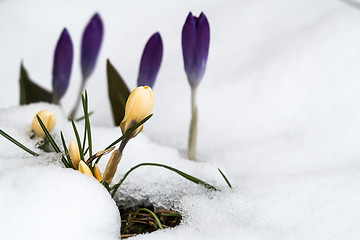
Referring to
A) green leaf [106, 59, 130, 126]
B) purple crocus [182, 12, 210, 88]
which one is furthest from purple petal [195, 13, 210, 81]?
green leaf [106, 59, 130, 126]

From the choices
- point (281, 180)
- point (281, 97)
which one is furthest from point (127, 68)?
point (281, 180)

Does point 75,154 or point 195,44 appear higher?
point 195,44

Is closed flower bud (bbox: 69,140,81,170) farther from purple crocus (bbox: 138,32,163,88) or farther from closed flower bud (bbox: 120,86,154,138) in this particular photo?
purple crocus (bbox: 138,32,163,88)

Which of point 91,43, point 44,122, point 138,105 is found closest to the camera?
point 138,105

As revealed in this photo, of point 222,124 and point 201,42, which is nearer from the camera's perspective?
point 201,42

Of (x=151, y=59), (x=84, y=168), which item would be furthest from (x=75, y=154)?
(x=151, y=59)

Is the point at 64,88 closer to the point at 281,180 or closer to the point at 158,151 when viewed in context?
the point at 158,151

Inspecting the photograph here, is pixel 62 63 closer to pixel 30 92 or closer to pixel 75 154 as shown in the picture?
pixel 30 92

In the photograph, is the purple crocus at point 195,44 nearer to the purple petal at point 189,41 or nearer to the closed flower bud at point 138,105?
the purple petal at point 189,41
